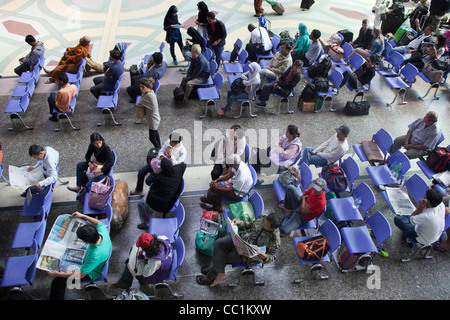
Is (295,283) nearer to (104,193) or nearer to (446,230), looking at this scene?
(446,230)

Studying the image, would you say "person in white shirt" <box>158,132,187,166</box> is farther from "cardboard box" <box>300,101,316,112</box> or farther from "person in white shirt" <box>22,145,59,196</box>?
"cardboard box" <box>300,101,316,112</box>

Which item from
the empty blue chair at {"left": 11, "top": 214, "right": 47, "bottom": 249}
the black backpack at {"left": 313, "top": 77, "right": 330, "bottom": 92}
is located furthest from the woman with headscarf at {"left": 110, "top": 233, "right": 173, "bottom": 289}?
the black backpack at {"left": 313, "top": 77, "right": 330, "bottom": 92}

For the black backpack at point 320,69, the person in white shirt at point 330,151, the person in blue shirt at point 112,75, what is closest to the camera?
the person in white shirt at point 330,151

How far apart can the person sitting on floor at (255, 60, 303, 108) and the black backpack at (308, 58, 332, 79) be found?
0.83 metres

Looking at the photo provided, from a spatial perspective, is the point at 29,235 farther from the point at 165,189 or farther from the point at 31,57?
the point at 31,57

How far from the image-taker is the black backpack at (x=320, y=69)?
8.04 meters

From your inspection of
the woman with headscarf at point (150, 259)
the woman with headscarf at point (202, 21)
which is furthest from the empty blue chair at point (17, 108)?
the woman with headscarf at point (150, 259)

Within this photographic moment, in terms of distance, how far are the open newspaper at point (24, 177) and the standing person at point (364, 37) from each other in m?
9.09

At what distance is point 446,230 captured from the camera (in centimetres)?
525

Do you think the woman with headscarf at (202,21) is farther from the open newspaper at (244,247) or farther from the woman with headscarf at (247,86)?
the open newspaper at (244,247)

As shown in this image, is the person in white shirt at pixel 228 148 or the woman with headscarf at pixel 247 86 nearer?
the person in white shirt at pixel 228 148

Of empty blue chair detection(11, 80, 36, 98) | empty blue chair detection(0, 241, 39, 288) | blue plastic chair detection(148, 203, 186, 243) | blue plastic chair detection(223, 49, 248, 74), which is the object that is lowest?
empty blue chair detection(0, 241, 39, 288)

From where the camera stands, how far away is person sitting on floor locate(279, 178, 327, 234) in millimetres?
4764
